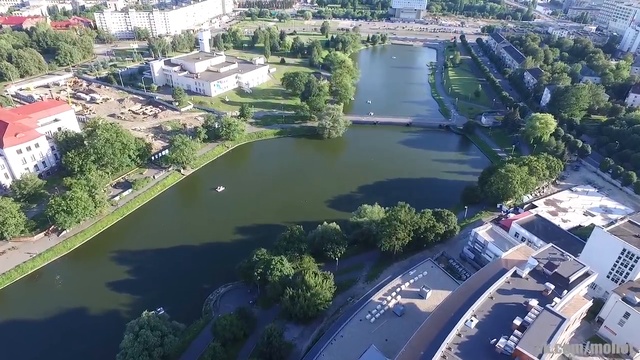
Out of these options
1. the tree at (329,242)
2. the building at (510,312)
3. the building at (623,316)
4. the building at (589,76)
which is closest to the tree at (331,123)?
the tree at (329,242)

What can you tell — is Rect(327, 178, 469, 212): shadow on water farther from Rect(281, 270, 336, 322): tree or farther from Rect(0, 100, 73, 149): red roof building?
Rect(0, 100, 73, 149): red roof building

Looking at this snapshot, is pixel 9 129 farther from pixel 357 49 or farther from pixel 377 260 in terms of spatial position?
pixel 357 49

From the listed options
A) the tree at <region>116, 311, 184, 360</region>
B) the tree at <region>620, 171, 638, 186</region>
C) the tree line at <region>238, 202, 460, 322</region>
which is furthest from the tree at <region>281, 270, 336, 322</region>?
the tree at <region>620, 171, 638, 186</region>

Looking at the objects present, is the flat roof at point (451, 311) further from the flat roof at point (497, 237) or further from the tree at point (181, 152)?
the tree at point (181, 152)

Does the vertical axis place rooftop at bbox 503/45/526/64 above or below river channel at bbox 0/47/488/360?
above

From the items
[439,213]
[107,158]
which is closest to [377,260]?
[439,213]
